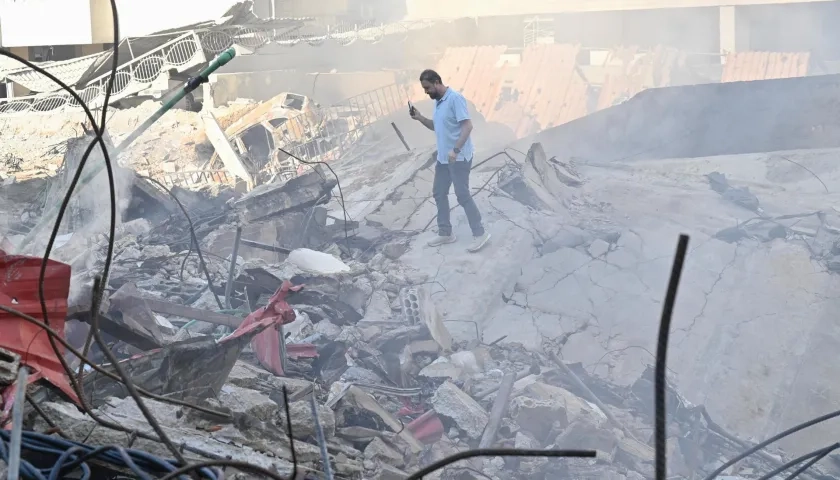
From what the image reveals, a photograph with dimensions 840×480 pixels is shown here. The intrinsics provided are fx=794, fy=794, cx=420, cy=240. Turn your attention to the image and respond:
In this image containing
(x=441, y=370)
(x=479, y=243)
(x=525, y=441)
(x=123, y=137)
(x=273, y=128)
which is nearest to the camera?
(x=525, y=441)

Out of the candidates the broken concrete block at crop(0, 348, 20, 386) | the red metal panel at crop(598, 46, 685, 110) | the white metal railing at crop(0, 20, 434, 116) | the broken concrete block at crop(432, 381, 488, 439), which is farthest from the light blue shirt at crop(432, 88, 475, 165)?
the red metal panel at crop(598, 46, 685, 110)

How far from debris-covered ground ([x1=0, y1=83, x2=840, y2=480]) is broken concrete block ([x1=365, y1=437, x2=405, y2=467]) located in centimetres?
1

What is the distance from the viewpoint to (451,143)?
751cm

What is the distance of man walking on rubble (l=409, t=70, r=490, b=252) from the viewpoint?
7309 millimetres

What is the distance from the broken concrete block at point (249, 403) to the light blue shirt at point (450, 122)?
13.3 ft

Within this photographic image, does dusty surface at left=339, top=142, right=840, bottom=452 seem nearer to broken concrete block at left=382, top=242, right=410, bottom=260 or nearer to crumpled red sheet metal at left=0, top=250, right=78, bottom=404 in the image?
broken concrete block at left=382, top=242, right=410, bottom=260

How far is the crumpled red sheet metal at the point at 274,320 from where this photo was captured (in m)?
4.64

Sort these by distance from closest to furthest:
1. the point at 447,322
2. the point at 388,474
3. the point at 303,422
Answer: the point at 303,422 → the point at 388,474 → the point at 447,322

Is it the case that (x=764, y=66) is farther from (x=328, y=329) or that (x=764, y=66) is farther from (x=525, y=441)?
(x=525, y=441)

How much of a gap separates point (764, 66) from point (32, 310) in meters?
19.9

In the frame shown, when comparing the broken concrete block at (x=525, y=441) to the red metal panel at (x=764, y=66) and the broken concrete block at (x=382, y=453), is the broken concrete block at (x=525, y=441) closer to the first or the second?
the broken concrete block at (x=382, y=453)

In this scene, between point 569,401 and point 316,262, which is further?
point 316,262

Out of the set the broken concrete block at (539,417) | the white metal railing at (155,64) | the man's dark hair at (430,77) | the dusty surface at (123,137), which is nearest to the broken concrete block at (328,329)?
the broken concrete block at (539,417)

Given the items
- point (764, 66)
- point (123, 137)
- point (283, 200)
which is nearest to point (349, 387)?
point (283, 200)
